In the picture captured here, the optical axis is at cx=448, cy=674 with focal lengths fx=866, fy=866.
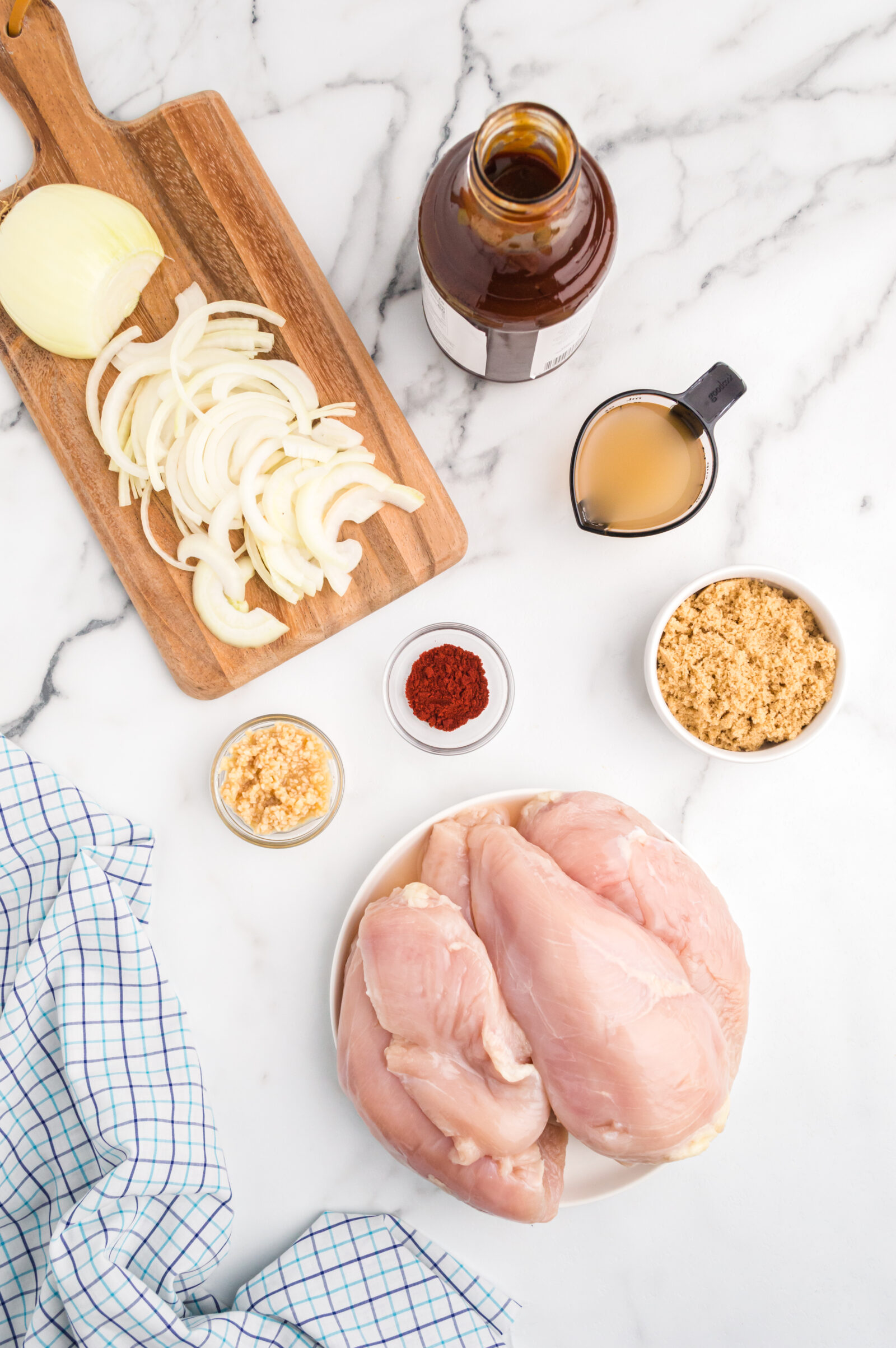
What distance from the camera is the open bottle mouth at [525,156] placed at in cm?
94

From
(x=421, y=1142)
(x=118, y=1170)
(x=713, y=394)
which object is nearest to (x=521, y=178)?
(x=713, y=394)

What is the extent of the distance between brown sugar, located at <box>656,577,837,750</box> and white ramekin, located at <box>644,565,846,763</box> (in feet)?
0.04

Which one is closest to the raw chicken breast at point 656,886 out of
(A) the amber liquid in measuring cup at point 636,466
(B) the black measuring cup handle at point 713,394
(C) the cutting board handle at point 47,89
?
(A) the amber liquid in measuring cup at point 636,466

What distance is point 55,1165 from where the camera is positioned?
134 cm

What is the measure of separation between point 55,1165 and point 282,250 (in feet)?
4.84

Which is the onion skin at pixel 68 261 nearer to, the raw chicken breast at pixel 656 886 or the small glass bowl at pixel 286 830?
the small glass bowl at pixel 286 830

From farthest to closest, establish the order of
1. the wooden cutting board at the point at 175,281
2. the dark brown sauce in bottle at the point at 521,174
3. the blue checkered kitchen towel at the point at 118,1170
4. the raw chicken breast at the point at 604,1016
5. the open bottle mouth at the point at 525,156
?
the wooden cutting board at the point at 175,281
the blue checkered kitchen towel at the point at 118,1170
the raw chicken breast at the point at 604,1016
the dark brown sauce in bottle at the point at 521,174
the open bottle mouth at the point at 525,156

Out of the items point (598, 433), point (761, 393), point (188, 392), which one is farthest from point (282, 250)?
point (761, 393)

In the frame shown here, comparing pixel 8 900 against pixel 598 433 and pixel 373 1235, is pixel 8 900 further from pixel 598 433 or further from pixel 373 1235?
pixel 598 433

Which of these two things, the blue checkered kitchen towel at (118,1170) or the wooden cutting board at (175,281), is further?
the wooden cutting board at (175,281)

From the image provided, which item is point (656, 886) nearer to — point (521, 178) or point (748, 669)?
point (748, 669)

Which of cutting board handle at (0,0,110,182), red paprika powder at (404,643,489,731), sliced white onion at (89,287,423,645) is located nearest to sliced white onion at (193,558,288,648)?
sliced white onion at (89,287,423,645)

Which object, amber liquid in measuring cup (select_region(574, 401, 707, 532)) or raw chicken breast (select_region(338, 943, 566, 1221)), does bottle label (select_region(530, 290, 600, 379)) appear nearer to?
amber liquid in measuring cup (select_region(574, 401, 707, 532))

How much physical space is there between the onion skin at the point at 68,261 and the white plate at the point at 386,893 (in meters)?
0.91
